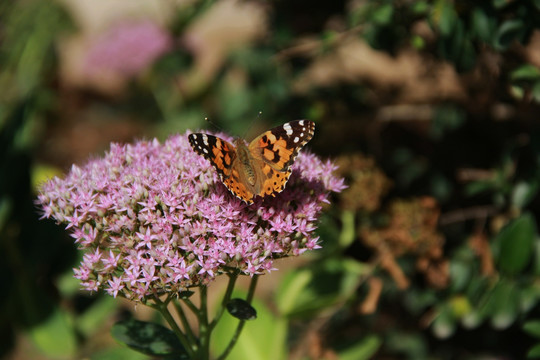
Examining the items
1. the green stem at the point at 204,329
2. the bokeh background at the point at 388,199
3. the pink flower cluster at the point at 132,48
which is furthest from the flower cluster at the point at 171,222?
the pink flower cluster at the point at 132,48

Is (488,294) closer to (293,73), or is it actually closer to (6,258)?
(293,73)

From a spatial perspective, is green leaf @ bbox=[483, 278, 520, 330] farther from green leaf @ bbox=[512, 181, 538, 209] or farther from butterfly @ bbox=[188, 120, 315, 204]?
butterfly @ bbox=[188, 120, 315, 204]

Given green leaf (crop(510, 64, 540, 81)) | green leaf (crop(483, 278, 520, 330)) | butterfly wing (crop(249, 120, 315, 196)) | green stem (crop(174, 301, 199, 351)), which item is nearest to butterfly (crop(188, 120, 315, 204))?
butterfly wing (crop(249, 120, 315, 196))

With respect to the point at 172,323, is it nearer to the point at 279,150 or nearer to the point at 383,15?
the point at 279,150

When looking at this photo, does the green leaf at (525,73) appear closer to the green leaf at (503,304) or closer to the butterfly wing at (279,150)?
the green leaf at (503,304)

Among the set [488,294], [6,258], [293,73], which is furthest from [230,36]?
[488,294]

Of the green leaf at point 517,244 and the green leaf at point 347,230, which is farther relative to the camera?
the green leaf at point 347,230
